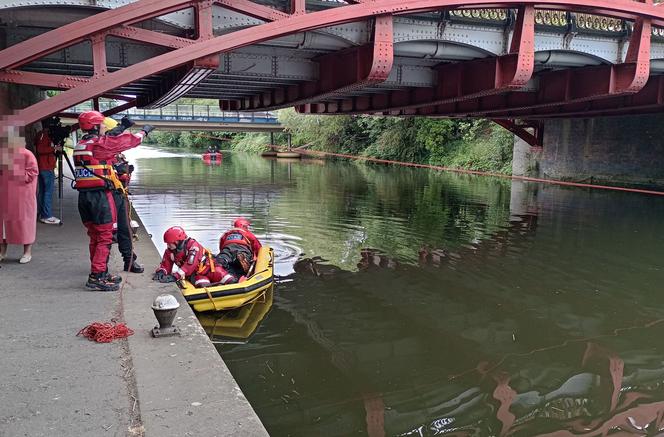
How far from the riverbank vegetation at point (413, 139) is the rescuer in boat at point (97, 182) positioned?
29446 mm

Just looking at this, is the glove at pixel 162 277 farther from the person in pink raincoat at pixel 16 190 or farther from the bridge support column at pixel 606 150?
the bridge support column at pixel 606 150

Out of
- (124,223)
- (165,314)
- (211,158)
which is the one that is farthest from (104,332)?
(211,158)

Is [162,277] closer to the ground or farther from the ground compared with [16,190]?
closer to the ground

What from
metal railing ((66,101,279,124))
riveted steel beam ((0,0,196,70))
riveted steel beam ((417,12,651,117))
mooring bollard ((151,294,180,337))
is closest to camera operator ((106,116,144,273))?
mooring bollard ((151,294,180,337))

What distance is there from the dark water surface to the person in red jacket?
2.23ft

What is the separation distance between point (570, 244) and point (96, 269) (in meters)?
10.0

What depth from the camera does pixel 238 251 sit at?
8289 millimetres

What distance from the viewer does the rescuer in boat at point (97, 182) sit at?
595cm

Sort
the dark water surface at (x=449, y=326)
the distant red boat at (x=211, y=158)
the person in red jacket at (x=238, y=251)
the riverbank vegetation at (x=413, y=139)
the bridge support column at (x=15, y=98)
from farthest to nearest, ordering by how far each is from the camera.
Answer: the distant red boat at (x=211, y=158) → the riverbank vegetation at (x=413, y=139) → the bridge support column at (x=15, y=98) → the person in red jacket at (x=238, y=251) → the dark water surface at (x=449, y=326)

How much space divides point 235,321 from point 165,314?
8.25 feet

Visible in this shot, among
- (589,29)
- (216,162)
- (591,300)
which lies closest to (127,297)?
(591,300)

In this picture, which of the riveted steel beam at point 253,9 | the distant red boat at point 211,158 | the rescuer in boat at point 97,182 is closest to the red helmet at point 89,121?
the rescuer in boat at point 97,182

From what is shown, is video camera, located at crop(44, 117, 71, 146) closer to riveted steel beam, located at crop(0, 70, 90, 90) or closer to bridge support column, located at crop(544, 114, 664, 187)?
riveted steel beam, located at crop(0, 70, 90, 90)

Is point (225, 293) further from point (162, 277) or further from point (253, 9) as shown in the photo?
point (253, 9)
